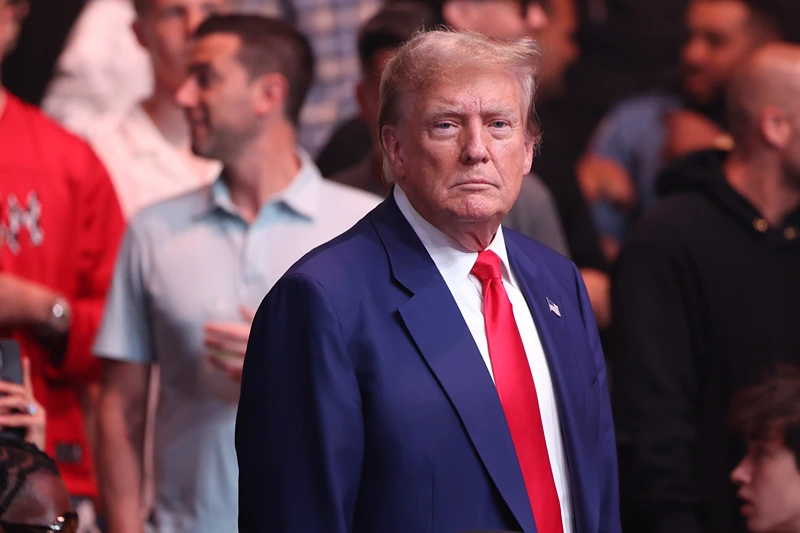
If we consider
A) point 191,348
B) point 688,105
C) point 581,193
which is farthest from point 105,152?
point 688,105

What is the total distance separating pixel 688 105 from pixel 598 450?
3.10 metres

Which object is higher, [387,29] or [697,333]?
[387,29]

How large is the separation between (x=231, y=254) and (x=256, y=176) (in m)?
0.22

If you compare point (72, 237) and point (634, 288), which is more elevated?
point (634, 288)

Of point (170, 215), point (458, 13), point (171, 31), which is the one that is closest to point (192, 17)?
point (171, 31)

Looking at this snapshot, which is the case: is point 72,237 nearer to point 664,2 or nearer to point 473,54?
point 473,54

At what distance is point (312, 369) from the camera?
2.16 m

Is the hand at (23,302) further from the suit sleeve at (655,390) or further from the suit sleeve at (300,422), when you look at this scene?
the suit sleeve at (655,390)

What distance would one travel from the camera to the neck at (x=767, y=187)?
12.9 feet

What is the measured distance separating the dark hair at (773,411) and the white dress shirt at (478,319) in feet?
4.24

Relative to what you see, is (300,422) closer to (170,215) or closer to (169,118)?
(170,215)

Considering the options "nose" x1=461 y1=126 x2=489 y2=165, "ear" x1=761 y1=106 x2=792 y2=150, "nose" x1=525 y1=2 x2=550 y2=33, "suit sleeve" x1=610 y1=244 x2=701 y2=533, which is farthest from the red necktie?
"nose" x1=525 y1=2 x2=550 y2=33

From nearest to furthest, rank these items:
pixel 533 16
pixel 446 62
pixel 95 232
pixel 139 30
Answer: pixel 446 62
pixel 95 232
pixel 139 30
pixel 533 16

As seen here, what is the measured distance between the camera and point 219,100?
134 inches
